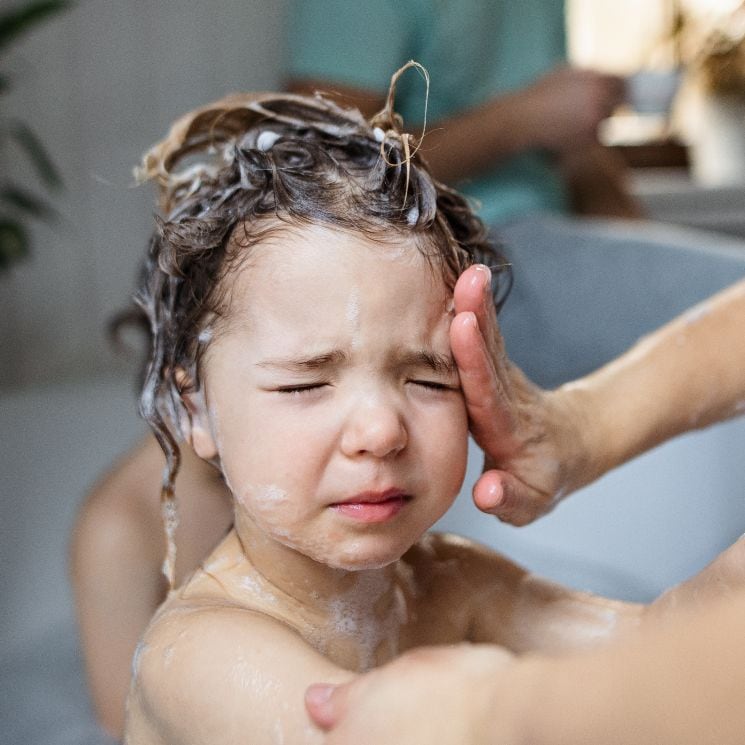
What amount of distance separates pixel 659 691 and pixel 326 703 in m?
0.24

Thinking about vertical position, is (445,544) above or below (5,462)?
above

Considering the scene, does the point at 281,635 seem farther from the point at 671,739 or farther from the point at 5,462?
the point at 5,462

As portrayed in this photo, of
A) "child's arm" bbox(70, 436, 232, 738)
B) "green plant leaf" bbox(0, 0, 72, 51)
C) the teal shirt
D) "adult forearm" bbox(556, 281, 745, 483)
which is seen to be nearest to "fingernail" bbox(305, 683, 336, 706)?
"adult forearm" bbox(556, 281, 745, 483)

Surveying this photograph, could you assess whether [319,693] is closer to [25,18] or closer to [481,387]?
[481,387]

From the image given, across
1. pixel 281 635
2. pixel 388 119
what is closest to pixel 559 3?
pixel 388 119

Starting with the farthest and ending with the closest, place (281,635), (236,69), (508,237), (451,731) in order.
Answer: (236,69)
(508,237)
(281,635)
(451,731)

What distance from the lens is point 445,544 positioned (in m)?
0.95

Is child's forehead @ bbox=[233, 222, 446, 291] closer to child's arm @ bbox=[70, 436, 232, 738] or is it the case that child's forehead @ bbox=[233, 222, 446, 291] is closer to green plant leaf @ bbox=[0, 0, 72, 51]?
child's arm @ bbox=[70, 436, 232, 738]

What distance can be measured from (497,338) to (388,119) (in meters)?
0.20

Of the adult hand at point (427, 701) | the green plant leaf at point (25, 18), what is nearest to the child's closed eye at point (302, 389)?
the adult hand at point (427, 701)

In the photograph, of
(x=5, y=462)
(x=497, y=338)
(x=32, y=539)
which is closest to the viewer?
(x=497, y=338)

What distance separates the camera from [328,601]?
0.83 meters

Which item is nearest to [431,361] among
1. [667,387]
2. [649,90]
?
[667,387]

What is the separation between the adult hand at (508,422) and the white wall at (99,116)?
175 centimetres
